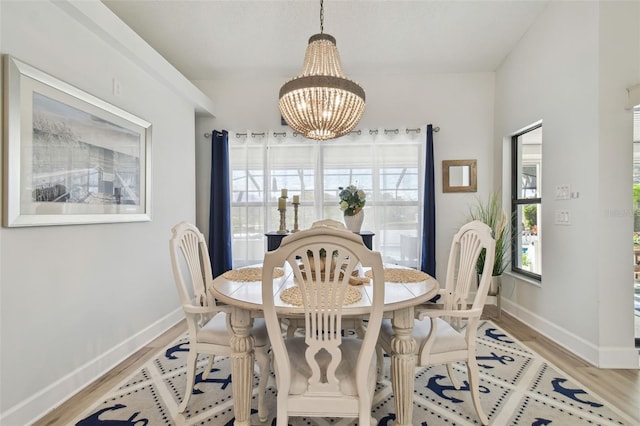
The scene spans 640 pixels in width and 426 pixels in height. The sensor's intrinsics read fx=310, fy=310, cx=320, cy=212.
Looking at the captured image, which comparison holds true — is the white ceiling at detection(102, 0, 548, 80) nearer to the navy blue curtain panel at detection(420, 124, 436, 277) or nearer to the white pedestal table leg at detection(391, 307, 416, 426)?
the navy blue curtain panel at detection(420, 124, 436, 277)

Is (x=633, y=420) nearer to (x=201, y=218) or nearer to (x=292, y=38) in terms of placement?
(x=292, y=38)

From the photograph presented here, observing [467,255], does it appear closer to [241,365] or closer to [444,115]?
[241,365]

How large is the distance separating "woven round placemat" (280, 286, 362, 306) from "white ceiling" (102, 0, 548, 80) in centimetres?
246

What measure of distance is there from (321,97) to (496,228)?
7.99 feet

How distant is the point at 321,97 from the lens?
188 cm

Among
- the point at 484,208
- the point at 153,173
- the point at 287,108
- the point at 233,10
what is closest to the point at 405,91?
the point at 484,208

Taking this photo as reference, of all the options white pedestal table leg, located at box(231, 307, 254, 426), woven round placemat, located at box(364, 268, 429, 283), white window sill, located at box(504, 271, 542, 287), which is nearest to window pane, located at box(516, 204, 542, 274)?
white window sill, located at box(504, 271, 542, 287)

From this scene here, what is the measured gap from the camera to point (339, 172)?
3.85 metres

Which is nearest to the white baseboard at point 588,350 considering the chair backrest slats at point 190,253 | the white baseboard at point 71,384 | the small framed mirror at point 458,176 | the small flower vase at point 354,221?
the small framed mirror at point 458,176

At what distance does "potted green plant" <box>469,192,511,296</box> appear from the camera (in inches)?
126

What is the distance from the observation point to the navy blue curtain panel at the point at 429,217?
3.69 metres

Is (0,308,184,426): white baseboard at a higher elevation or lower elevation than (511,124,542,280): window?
lower

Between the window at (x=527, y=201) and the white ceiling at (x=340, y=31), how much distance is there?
1.05 metres

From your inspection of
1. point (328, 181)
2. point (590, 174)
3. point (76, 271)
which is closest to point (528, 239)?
point (590, 174)
